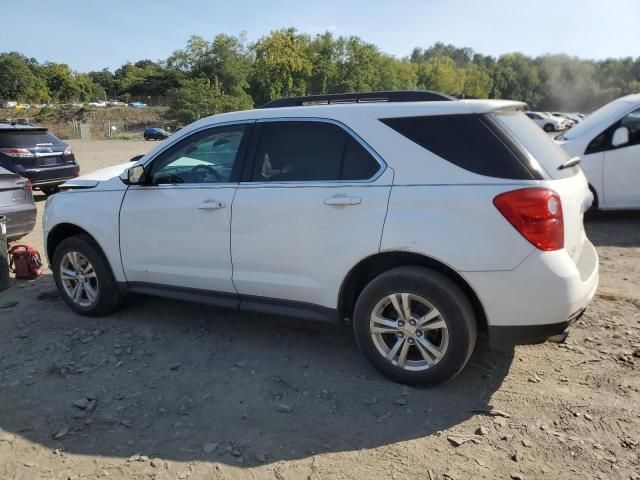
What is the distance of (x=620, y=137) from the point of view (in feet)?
24.6

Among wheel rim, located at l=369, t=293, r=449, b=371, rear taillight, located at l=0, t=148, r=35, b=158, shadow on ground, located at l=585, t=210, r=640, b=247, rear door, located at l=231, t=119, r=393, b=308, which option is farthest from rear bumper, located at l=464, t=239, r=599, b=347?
rear taillight, located at l=0, t=148, r=35, b=158

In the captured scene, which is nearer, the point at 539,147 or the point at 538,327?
the point at 538,327

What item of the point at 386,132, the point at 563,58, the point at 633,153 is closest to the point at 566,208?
the point at 386,132

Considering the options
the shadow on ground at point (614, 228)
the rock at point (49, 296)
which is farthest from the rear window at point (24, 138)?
the shadow on ground at point (614, 228)

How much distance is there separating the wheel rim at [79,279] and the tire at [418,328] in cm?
254

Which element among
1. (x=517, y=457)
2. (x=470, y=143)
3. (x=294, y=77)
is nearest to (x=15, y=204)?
(x=470, y=143)

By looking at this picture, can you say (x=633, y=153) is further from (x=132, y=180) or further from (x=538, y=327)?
(x=132, y=180)

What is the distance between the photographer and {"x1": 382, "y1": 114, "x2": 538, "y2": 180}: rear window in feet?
10.2

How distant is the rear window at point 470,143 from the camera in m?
3.12

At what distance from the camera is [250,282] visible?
3.92 m

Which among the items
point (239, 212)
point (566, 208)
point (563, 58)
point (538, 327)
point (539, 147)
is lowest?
point (538, 327)

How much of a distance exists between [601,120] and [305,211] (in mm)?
6019

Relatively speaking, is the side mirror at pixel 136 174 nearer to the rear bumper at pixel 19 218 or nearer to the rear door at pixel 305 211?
the rear door at pixel 305 211

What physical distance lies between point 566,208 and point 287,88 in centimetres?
7795
